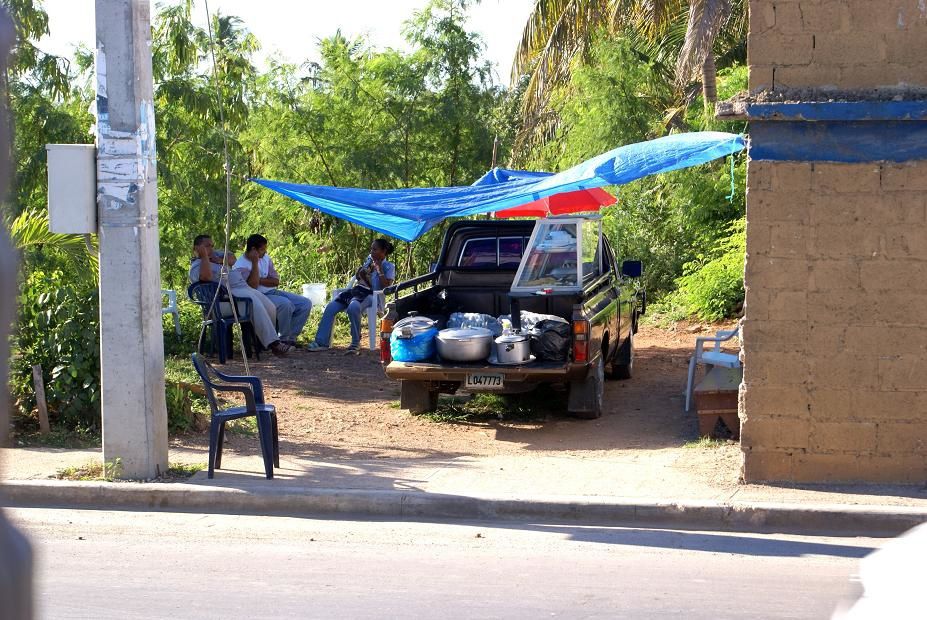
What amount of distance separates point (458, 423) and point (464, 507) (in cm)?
332

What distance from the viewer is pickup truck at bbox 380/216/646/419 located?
385 inches

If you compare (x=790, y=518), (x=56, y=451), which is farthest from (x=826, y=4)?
(x=56, y=451)

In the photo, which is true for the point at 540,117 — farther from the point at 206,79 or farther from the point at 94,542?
the point at 94,542

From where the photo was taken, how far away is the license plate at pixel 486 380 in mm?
9688

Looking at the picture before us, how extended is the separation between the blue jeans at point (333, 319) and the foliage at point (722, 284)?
5513 millimetres

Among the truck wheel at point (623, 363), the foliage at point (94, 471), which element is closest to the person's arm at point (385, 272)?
the truck wheel at point (623, 363)

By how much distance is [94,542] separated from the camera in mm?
6574

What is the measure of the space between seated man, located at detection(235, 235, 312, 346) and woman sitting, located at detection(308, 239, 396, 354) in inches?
12.6

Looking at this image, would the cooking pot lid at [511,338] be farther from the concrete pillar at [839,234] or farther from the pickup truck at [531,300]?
the concrete pillar at [839,234]

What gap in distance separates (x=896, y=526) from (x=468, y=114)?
1492cm

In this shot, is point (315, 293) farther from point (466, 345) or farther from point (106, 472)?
point (106, 472)

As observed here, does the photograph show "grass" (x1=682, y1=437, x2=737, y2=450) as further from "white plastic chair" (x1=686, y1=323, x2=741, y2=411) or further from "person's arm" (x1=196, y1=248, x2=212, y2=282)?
"person's arm" (x1=196, y1=248, x2=212, y2=282)

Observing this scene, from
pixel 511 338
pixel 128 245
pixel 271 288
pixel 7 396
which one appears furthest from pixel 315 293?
pixel 7 396

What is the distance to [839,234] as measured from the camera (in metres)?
7.21
